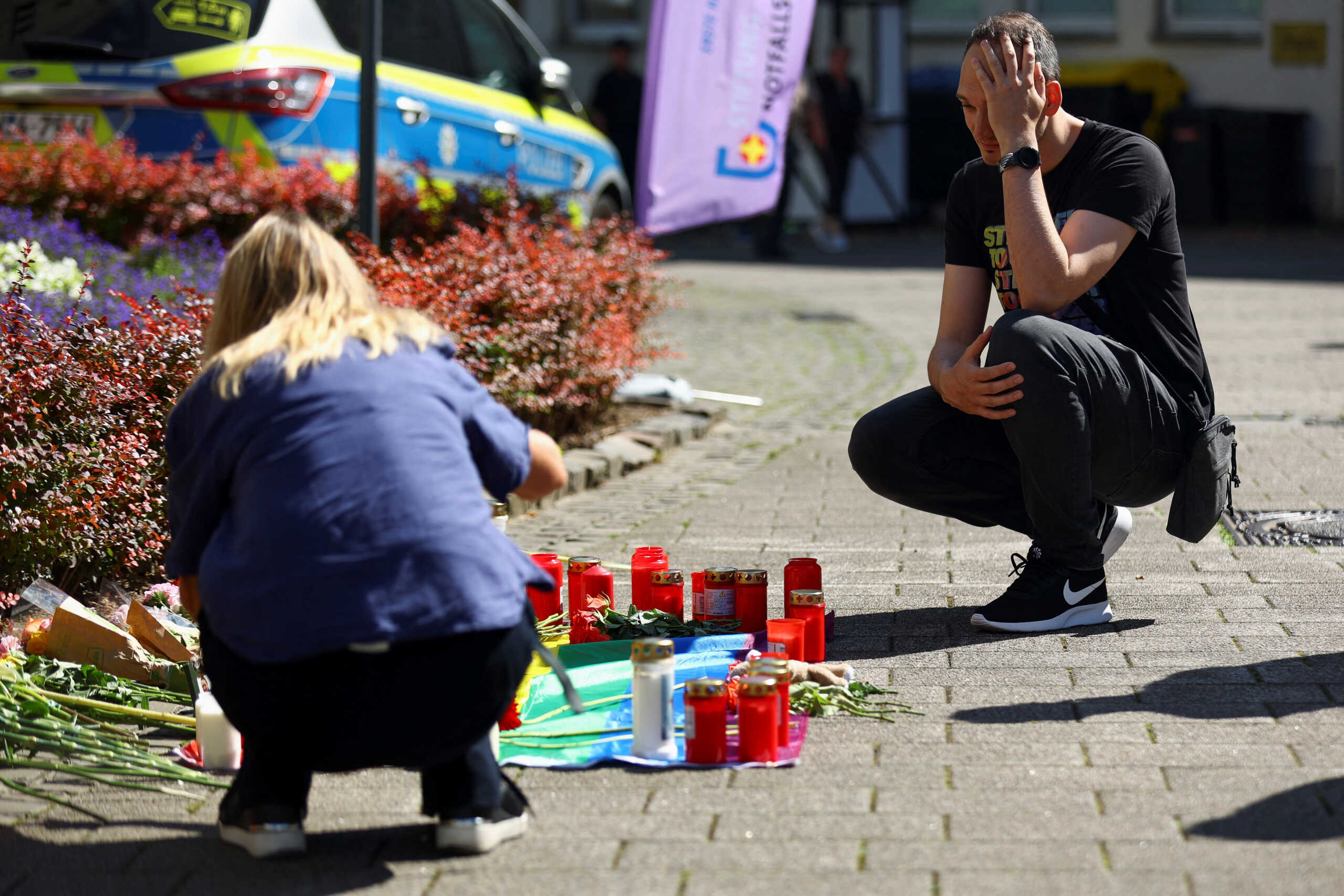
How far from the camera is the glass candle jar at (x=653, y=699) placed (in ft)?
10.9

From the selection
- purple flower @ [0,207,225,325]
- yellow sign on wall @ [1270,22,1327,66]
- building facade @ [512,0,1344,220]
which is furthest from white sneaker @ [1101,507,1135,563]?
yellow sign on wall @ [1270,22,1327,66]

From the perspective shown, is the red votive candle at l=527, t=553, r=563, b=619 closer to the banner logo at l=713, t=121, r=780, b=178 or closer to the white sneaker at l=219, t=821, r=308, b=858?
the white sneaker at l=219, t=821, r=308, b=858

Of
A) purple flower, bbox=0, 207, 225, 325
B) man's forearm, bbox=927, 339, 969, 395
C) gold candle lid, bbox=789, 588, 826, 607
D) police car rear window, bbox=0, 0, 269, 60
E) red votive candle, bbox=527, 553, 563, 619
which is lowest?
red votive candle, bbox=527, 553, 563, 619

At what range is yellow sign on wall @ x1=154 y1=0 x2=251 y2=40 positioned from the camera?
7.62 m

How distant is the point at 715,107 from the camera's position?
8.25m

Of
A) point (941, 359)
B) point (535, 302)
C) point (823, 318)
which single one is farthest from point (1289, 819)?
point (823, 318)

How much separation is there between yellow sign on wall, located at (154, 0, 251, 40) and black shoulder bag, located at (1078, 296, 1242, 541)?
191 inches

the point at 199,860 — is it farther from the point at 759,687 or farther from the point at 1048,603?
the point at 1048,603

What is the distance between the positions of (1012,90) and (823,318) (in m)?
7.82

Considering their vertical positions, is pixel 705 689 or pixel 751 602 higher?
pixel 705 689

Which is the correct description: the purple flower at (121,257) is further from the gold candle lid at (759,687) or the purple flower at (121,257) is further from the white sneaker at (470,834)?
the white sneaker at (470,834)

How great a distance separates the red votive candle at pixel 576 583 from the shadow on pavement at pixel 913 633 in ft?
2.22

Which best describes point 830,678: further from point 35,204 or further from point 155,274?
point 35,204

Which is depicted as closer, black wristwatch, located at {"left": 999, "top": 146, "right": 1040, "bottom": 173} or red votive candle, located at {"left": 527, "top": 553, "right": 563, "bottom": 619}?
black wristwatch, located at {"left": 999, "top": 146, "right": 1040, "bottom": 173}
